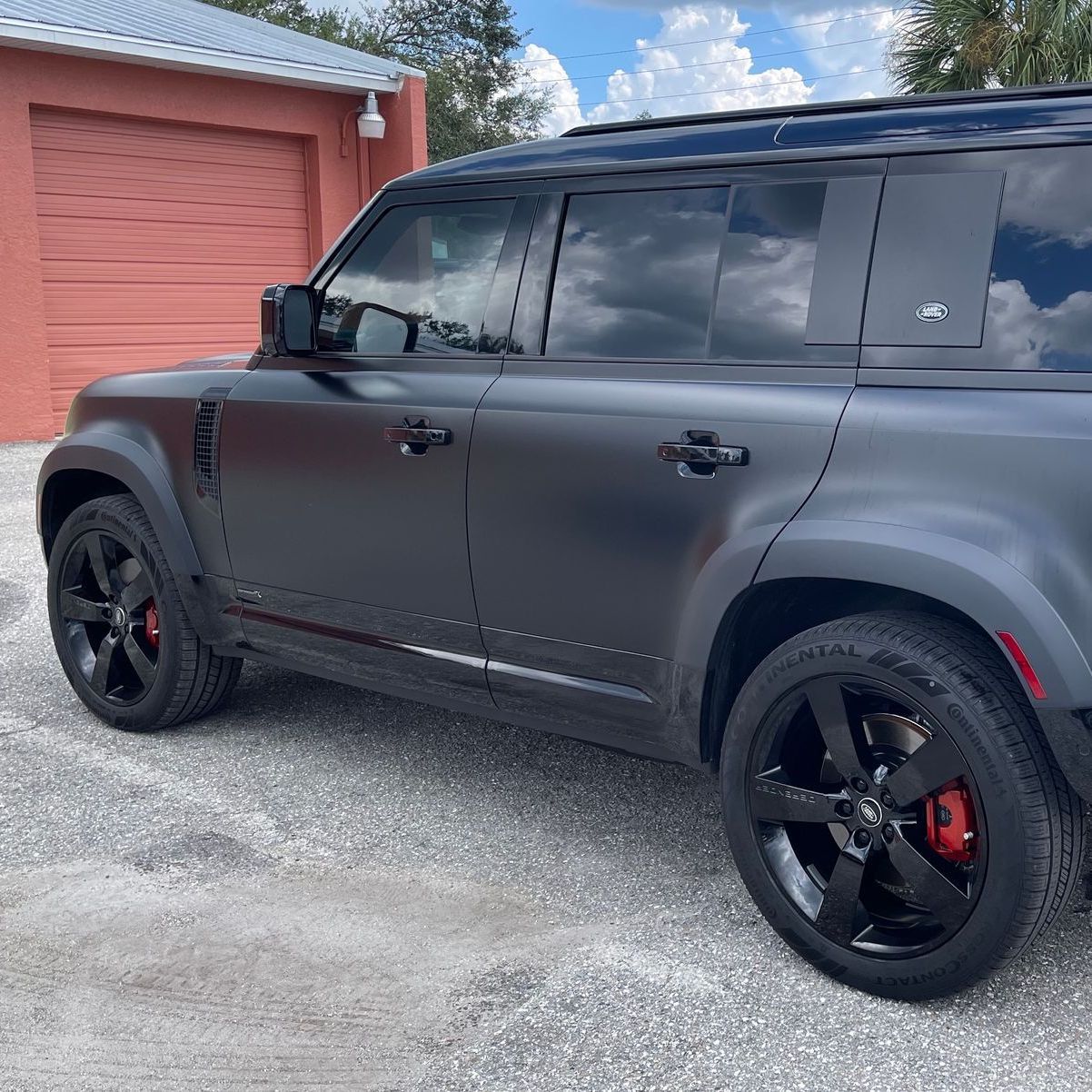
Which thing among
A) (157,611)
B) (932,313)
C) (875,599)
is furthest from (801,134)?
(157,611)

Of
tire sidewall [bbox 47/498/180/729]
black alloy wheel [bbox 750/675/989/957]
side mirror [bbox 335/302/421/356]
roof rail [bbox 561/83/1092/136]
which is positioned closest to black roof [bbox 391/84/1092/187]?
roof rail [bbox 561/83/1092/136]

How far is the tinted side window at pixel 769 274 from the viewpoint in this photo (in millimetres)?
2771

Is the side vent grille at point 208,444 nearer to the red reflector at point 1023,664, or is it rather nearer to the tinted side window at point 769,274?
the tinted side window at point 769,274

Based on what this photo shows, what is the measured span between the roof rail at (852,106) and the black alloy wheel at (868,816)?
130 cm

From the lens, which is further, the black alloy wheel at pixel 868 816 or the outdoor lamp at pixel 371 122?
the outdoor lamp at pixel 371 122

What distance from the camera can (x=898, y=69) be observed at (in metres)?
13.6

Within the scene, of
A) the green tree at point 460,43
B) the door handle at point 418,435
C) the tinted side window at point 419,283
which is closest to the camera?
the door handle at point 418,435

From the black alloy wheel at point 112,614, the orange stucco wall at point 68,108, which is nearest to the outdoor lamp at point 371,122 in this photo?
the orange stucco wall at point 68,108

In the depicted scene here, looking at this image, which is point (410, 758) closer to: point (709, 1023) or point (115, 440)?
point (115, 440)

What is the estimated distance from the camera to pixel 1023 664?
7.70ft

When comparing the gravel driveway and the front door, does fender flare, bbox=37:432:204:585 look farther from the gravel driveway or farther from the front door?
the gravel driveway

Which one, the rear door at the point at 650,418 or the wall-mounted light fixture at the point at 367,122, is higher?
the wall-mounted light fixture at the point at 367,122

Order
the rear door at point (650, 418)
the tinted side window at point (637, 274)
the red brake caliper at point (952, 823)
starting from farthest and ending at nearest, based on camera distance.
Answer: the tinted side window at point (637, 274), the rear door at point (650, 418), the red brake caliper at point (952, 823)

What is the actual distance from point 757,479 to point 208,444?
6.52 ft
